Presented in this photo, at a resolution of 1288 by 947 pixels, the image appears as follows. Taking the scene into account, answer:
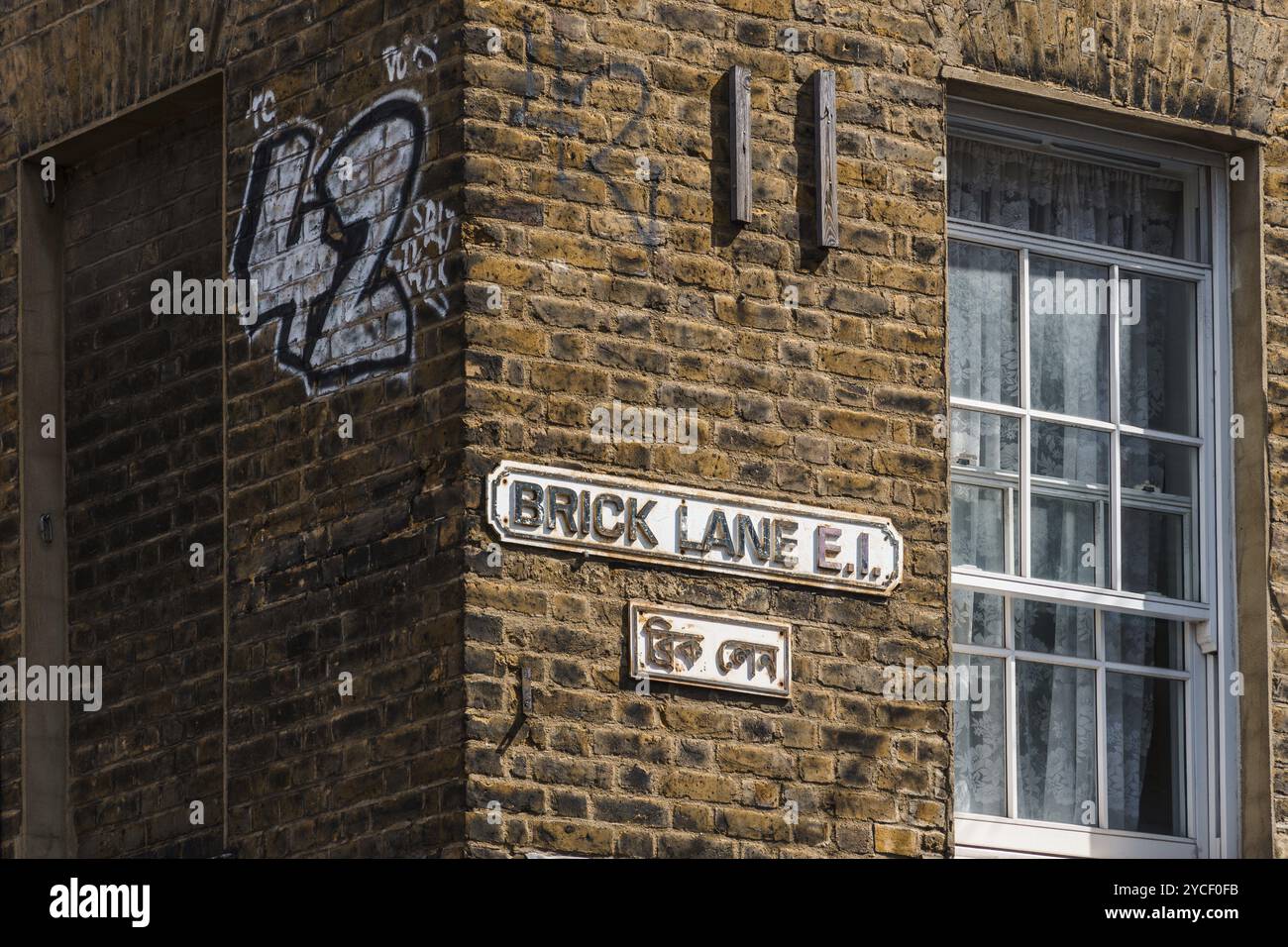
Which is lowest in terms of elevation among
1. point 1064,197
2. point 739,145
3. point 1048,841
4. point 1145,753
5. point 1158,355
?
point 1048,841

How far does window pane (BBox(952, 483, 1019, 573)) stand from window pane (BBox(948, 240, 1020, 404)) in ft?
1.37

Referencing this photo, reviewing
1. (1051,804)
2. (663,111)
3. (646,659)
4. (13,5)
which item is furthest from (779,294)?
(13,5)

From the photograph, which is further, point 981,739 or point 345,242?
point 981,739

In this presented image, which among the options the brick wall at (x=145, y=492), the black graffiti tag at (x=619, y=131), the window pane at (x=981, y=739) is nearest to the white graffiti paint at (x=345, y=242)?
the black graffiti tag at (x=619, y=131)

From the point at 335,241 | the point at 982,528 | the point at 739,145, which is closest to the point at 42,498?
the point at 335,241

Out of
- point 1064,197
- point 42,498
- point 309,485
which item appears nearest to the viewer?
point 309,485

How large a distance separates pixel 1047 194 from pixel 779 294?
1790 mm

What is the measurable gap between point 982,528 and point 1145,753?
1.26 m

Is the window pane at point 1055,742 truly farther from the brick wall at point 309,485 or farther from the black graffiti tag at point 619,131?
the brick wall at point 309,485

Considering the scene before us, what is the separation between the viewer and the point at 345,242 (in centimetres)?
1198

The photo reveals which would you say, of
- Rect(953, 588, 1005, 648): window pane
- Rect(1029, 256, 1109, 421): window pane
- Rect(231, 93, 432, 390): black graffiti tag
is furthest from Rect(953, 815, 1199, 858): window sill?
Rect(231, 93, 432, 390): black graffiti tag

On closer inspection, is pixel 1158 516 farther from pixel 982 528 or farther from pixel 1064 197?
pixel 1064 197

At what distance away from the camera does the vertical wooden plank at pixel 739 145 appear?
39.1 ft

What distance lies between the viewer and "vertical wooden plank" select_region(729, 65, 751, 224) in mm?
11930
